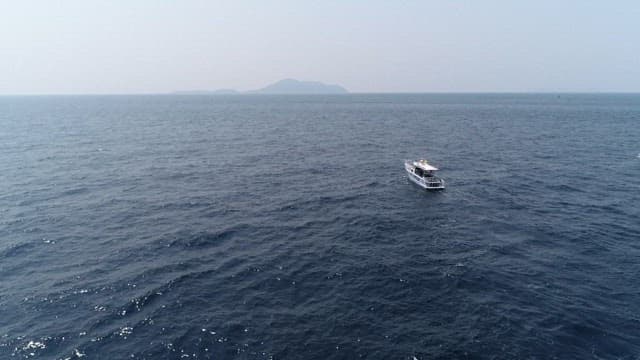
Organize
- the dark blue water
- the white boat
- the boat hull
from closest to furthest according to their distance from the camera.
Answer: the dark blue water, the boat hull, the white boat

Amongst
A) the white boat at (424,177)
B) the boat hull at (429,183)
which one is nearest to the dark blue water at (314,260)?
the boat hull at (429,183)

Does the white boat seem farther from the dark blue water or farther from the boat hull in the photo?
the dark blue water

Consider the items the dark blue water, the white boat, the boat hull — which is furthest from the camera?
the white boat

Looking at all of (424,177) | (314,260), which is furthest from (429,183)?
(314,260)

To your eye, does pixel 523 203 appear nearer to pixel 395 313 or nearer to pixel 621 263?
pixel 621 263

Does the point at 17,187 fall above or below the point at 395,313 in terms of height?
above

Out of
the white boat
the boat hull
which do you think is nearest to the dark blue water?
the boat hull

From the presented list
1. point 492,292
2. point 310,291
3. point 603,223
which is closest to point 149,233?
point 310,291
